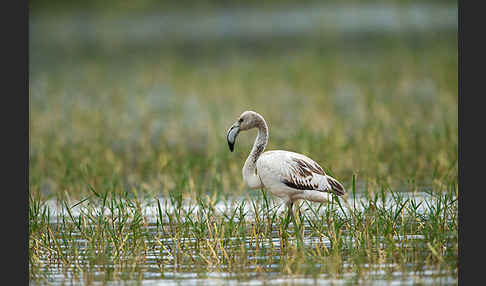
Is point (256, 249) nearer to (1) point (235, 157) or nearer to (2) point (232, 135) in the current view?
(2) point (232, 135)

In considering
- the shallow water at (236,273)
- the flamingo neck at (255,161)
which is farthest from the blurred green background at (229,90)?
the shallow water at (236,273)

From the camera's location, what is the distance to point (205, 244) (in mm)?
8570

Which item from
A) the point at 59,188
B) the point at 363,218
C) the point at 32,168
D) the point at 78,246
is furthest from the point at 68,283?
the point at 32,168

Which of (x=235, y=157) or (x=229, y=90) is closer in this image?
(x=235, y=157)

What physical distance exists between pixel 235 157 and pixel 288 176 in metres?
4.46

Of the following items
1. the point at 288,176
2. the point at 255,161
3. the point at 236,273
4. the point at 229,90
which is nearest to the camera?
the point at 236,273

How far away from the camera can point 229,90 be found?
19.3 m

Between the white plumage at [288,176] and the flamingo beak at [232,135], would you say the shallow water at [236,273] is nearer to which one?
the white plumage at [288,176]

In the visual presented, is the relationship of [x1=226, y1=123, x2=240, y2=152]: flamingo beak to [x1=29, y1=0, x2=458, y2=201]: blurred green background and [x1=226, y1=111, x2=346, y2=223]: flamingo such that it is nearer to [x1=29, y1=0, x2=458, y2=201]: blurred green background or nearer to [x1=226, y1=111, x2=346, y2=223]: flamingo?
[x1=226, y1=111, x2=346, y2=223]: flamingo

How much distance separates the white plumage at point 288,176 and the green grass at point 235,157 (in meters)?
0.23

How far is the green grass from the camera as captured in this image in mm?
8109

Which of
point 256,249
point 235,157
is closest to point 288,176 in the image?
point 256,249

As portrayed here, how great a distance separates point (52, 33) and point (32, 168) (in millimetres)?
18095

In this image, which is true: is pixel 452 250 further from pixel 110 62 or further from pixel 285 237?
pixel 110 62
